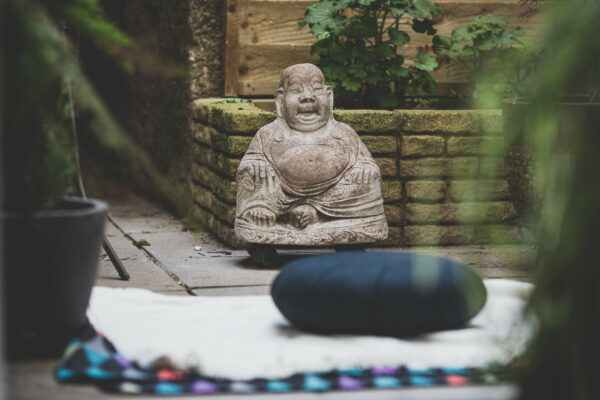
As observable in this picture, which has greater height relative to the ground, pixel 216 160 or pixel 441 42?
pixel 441 42

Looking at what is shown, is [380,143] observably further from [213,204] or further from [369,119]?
[213,204]

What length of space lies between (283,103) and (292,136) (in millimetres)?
188

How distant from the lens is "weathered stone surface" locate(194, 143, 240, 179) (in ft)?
16.7

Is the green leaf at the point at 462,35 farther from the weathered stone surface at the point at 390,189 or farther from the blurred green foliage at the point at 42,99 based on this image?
the blurred green foliage at the point at 42,99

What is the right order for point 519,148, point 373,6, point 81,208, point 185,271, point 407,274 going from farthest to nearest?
point 373,6, point 519,148, point 185,271, point 81,208, point 407,274

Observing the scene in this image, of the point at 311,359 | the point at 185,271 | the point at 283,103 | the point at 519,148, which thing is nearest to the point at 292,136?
the point at 283,103

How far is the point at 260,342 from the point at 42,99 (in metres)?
1.05

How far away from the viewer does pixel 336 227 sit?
462cm

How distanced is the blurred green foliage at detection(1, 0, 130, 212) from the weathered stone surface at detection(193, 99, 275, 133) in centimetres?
181

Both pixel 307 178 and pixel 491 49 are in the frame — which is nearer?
pixel 307 178

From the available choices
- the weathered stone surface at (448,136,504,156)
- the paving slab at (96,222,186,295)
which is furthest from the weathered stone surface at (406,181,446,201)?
the paving slab at (96,222,186,295)

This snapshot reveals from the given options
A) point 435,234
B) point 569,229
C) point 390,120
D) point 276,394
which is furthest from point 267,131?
point 569,229

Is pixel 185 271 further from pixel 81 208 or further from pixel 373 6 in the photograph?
pixel 373 6

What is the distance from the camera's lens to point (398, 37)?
5.57 m
